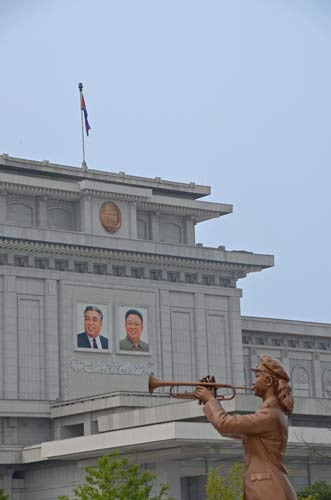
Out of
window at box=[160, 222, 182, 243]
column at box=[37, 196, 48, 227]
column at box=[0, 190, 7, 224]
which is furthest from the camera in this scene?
window at box=[160, 222, 182, 243]

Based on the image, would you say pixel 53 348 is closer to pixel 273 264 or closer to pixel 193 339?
pixel 193 339

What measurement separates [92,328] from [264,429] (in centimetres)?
4909

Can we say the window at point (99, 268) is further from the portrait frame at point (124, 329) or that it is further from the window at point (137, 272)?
the portrait frame at point (124, 329)

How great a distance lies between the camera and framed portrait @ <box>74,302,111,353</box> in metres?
60.9

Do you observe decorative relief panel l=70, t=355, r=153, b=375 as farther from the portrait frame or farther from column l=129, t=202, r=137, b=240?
column l=129, t=202, r=137, b=240

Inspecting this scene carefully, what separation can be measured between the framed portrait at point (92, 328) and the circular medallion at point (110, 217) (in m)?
4.93

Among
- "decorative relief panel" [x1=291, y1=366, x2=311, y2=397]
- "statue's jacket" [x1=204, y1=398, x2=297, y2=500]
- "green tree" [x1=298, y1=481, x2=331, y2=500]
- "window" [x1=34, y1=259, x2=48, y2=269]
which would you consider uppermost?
"window" [x1=34, y1=259, x2=48, y2=269]

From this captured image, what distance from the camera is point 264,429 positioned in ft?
41.1

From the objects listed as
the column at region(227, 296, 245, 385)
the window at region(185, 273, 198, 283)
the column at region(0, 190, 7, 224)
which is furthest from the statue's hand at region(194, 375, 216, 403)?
the column at region(227, 296, 245, 385)

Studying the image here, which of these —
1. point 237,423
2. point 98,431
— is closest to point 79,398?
point 98,431

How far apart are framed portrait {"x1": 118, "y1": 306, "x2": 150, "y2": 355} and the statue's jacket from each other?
4924 centimetres

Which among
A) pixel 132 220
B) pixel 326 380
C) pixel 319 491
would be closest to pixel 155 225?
pixel 132 220

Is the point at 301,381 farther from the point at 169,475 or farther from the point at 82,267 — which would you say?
the point at 169,475

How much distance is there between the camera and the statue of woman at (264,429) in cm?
1241
